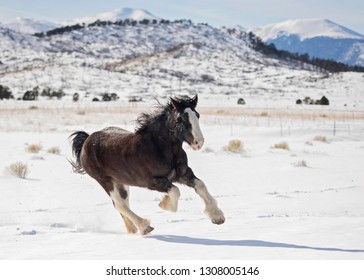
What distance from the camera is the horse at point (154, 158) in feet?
21.9

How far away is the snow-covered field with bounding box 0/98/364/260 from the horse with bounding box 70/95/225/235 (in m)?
0.49

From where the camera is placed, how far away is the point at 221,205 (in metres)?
11.2

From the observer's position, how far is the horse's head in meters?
6.43

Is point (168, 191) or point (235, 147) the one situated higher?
point (168, 191)

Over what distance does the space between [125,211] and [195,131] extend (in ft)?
6.50

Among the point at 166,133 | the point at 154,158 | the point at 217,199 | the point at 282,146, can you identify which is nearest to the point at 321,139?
the point at 282,146

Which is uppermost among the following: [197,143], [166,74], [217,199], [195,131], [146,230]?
[166,74]

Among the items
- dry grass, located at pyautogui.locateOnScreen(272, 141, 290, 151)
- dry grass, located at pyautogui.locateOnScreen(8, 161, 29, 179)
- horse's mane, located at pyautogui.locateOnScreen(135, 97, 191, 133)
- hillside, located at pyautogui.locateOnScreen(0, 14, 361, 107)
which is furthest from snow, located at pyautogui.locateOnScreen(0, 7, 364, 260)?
hillside, located at pyautogui.locateOnScreen(0, 14, 361, 107)

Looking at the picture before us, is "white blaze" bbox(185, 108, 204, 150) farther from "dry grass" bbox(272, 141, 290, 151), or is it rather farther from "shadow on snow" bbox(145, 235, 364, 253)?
"dry grass" bbox(272, 141, 290, 151)

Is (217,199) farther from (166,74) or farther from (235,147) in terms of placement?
(166,74)

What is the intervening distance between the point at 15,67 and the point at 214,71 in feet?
155

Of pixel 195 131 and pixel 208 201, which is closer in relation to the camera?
pixel 195 131

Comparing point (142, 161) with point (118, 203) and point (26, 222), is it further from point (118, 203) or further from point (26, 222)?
point (26, 222)

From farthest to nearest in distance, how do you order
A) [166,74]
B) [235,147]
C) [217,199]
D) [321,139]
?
1. [166,74]
2. [321,139]
3. [235,147]
4. [217,199]
